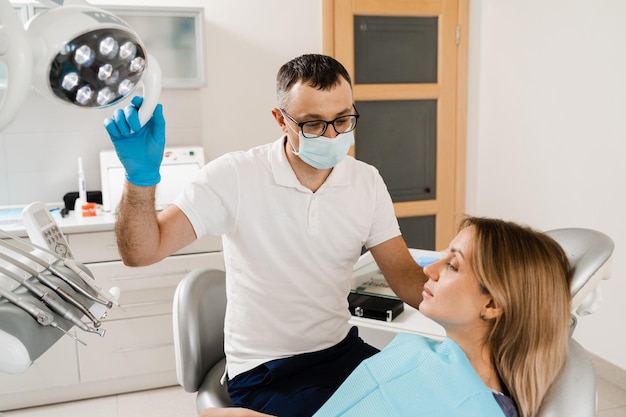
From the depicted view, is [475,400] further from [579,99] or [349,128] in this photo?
[579,99]

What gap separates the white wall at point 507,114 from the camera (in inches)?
108

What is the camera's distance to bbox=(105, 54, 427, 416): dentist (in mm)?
1471

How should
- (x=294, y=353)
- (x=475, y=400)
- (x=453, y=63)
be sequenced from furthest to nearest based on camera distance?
(x=453, y=63) → (x=294, y=353) → (x=475, y=400)

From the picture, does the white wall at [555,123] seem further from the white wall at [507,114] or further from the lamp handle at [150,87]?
the lamp handle at [150,87]

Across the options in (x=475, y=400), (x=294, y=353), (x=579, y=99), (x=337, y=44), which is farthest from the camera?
(x=337, y=44)

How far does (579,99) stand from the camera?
→ 288 centimetres

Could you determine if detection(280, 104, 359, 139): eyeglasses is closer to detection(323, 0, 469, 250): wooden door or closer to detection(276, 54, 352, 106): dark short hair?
detection(276, 54, 352, 106): dark short hair

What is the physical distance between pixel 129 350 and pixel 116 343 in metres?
0.06

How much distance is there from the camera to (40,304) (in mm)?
856

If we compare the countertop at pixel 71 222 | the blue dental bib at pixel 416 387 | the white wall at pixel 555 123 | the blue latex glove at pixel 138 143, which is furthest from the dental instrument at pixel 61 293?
the white wall at pixel 555 123

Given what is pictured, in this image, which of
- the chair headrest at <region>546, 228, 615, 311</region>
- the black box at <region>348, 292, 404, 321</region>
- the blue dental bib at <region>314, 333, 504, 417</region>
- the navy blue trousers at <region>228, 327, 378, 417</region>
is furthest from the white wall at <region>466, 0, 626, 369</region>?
the blue dental bib at <region>314, 333, 504, 417</region>

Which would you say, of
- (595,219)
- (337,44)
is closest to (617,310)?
(595,219)

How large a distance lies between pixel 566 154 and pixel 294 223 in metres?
1.94

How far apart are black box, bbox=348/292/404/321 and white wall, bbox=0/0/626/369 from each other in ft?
4.89
